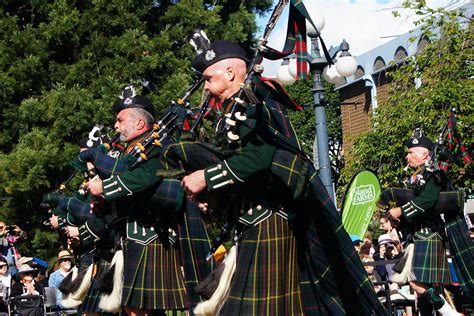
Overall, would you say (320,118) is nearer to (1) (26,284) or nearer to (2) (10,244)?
(1) (26,284)

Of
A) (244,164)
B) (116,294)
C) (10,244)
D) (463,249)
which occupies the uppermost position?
(10,244)

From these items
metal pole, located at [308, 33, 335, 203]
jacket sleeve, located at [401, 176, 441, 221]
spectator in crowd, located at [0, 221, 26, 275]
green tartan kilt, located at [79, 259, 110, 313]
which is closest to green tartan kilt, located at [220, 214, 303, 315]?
green tartan kilt, located at [79, 259, 110, 313]

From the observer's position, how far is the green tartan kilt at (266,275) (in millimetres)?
4785

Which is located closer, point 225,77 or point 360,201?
point 225,77

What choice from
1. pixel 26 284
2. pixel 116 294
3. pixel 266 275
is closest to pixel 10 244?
pixel 26 284

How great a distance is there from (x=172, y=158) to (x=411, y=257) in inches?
153

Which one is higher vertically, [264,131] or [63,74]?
[63,74]

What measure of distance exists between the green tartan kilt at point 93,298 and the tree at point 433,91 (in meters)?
8.35

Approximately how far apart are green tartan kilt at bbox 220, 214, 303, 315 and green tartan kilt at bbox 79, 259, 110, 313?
2581 mm

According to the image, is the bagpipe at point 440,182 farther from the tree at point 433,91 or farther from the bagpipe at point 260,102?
the tree at point 433,91

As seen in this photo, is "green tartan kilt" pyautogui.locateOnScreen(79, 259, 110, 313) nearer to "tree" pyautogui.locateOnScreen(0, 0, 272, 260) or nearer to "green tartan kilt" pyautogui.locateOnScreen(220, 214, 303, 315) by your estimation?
"green tartan kilt" pyautogui.locateOnScreen(220, 214, 303, 315)

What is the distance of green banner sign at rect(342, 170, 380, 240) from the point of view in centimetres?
1065

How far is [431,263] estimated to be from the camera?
8.31m

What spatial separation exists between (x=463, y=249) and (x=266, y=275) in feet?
13.2
